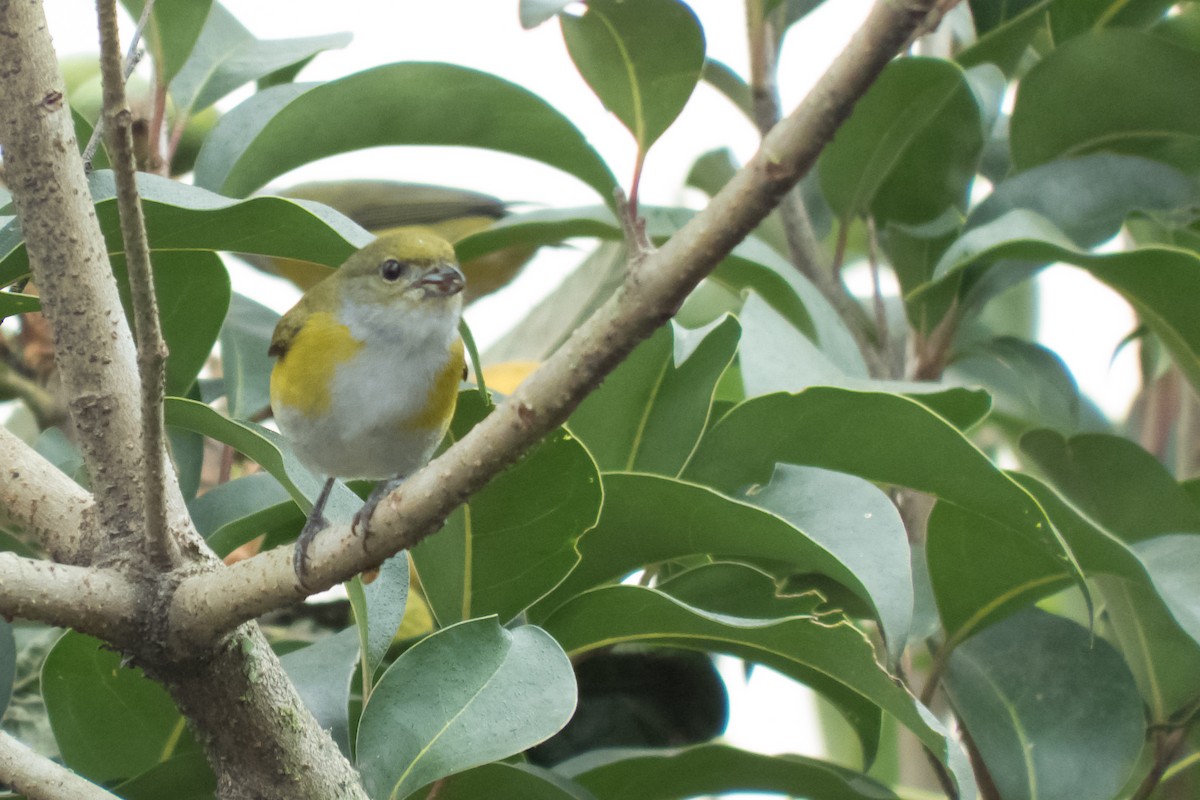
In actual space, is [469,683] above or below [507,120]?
below

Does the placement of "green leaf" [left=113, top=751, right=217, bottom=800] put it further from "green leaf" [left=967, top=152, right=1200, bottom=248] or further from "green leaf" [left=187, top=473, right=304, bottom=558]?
"green leaf" [left=967, top=152, right=1200, bottom=248]

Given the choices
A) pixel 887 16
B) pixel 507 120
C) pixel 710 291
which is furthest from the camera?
pixel 710 291

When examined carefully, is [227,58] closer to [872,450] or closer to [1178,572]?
[872,450]

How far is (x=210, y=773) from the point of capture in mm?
1206

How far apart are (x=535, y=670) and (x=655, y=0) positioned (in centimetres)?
64

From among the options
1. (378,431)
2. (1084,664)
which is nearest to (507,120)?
(378,431)

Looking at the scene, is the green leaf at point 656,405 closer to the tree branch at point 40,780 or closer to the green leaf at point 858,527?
the green leaf at point 858,527

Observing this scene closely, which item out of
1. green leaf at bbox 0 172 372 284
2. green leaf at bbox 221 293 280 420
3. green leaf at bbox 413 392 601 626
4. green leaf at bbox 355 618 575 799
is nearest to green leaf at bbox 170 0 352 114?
green leaf at bbox 221 293 280 420

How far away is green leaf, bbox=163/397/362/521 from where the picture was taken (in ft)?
3.57

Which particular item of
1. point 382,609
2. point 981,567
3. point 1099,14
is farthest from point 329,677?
point 1099,14

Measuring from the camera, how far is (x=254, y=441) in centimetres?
112

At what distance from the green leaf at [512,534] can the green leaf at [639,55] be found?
12.0 inches

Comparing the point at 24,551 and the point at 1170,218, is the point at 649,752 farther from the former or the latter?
the point at 1170,218

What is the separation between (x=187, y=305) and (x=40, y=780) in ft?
2.06
